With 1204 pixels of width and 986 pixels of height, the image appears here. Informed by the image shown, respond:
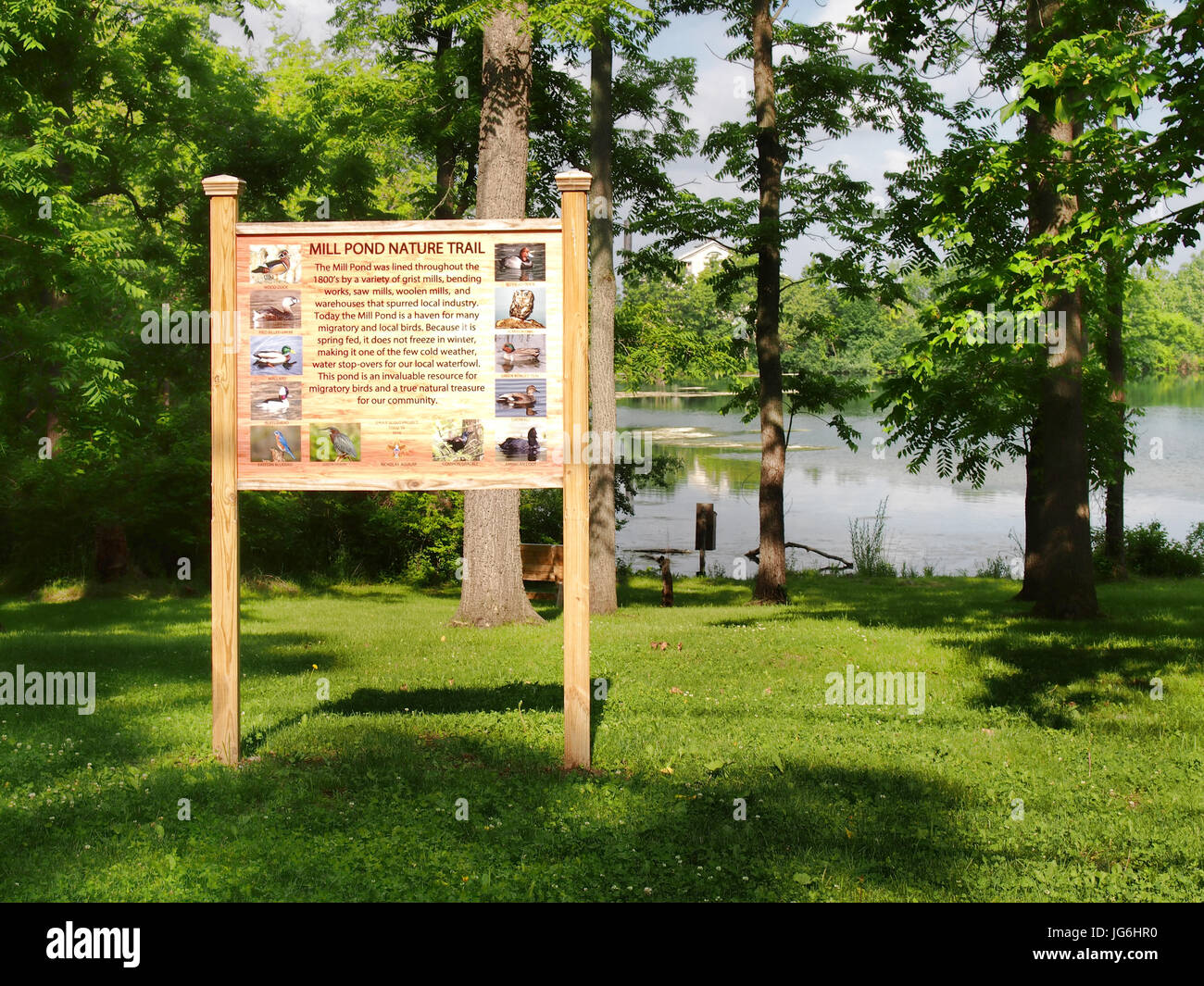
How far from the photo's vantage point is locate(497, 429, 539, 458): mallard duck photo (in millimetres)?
7078

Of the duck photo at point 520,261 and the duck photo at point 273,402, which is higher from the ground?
the duck photo at point 520,261

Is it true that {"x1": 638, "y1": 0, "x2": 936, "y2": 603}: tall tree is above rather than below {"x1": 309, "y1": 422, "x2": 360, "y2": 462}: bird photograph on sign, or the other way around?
above

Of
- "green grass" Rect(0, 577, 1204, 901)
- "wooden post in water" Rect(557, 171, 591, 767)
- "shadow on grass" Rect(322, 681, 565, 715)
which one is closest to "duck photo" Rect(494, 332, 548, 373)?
"wooden post in water" Rect(557, 171, 591, 767)

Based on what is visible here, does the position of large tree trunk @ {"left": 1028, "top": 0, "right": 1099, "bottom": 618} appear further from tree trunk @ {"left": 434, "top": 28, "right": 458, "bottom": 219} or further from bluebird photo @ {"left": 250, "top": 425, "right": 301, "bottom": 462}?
tree trunk @ {"left": 434, "top": 28, "right": 458, "bottom": 219}

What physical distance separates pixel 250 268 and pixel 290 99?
36360 millimetres

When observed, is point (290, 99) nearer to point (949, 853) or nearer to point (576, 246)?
point (576, 246)

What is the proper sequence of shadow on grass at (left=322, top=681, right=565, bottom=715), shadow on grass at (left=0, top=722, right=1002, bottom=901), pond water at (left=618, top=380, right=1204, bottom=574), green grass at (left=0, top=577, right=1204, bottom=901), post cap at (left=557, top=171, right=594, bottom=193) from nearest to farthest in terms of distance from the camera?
shadow on grass at (left=0, top=722, right=1002, bottom=901), green grass at (left=0, top=577, right=1204, bottom=901), post cap at (left=557, top=171, right=594, bottom=193), shadow on grass at (left=322, top=681, right=565, bottom=715), pond water at (left=618, top=380, right=1204, bottom=574)

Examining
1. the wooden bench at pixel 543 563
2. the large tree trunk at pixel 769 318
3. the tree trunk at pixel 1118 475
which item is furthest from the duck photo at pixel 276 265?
the tree trunk at pixel 1118 475

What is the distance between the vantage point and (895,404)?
38.6 ft

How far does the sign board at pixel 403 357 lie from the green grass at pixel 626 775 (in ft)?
6.57

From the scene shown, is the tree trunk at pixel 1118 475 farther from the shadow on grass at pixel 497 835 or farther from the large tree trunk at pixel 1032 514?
the shadow on grass at pixel 497 835

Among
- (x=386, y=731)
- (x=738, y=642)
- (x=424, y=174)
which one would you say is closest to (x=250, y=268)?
(x=386, y=731)

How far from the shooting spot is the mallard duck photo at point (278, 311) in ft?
23.5

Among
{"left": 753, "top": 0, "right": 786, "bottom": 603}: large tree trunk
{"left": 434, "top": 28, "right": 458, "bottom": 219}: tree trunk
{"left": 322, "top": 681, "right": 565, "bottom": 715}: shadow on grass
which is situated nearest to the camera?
{"left": 322, "top": 681, "right": 565, "bottom": 715}: shadow on grass
